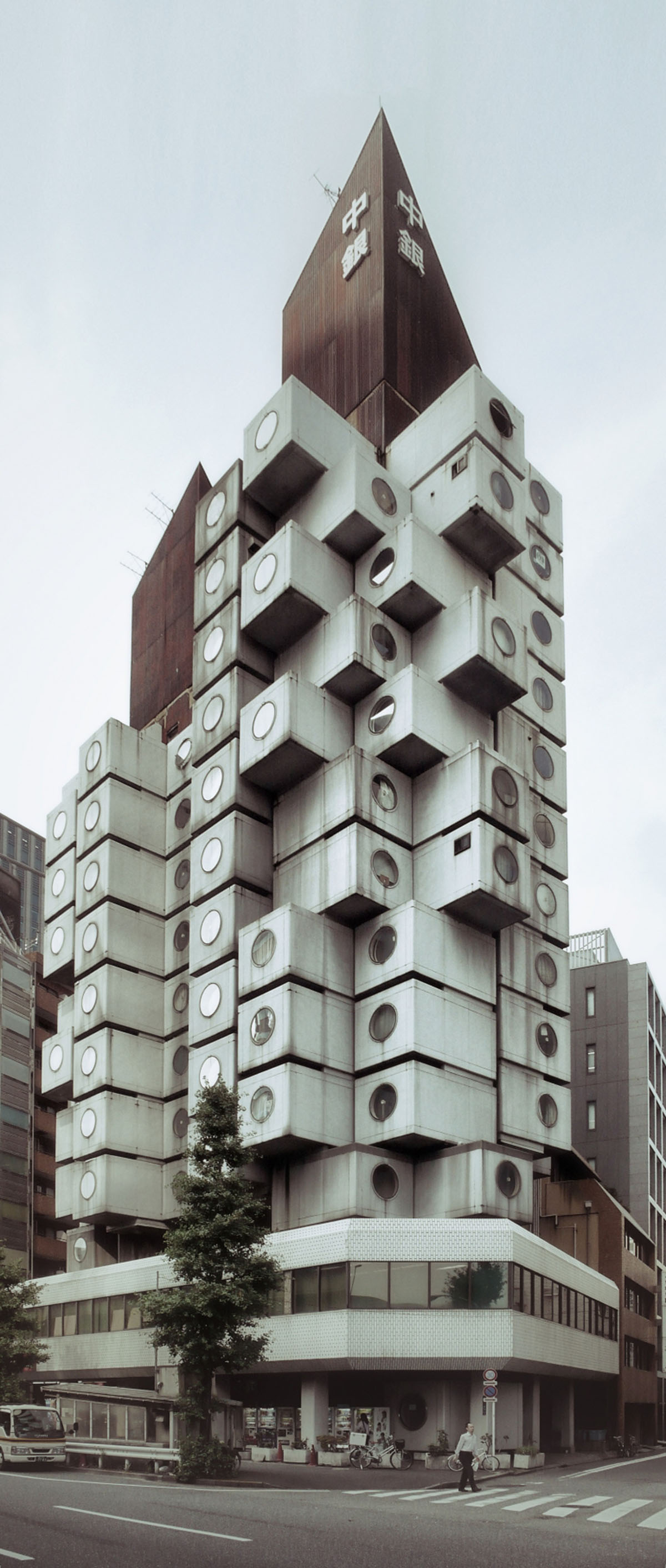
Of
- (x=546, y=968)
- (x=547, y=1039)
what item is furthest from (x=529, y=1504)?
(x=546, y=968)

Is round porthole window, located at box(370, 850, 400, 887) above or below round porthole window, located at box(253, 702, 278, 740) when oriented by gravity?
below

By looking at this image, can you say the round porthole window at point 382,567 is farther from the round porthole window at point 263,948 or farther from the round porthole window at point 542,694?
the round porthole window at point 263,948

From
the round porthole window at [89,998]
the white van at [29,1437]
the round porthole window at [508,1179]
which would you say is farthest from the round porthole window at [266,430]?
the white van at [29,1437]

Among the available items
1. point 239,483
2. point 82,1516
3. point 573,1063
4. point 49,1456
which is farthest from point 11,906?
point 82,1516

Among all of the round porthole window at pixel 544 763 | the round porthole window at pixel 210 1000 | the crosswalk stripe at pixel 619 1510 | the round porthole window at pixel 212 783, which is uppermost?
the round porthole window at pixel 544 763

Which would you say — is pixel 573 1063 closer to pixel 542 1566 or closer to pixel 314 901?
pixel 314 901

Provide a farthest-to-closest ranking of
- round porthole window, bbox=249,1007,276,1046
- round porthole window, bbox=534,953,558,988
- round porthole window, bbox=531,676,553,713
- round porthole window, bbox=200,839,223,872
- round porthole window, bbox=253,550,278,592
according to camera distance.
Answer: round porthole window, bbox=531,676,553,713, round porthole window, bbox=253,550,278,592, round porthole window, bbox=200,839,223,872, round porthole window, bbox=534,953,558,988, round porthole window, bbox=249,1007,276,1046

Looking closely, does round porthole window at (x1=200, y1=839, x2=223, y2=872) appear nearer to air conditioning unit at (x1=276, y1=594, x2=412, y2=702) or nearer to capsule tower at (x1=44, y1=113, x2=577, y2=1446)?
capsule tower at (x1=44, y1=113, x2=577, y2=1446)

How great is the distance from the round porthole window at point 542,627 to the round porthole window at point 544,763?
6.77 m

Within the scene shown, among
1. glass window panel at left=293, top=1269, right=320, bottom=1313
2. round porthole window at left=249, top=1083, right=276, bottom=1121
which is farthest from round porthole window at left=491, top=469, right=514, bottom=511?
glass window panel at left=293, top=1269, right=320, bottom=1313

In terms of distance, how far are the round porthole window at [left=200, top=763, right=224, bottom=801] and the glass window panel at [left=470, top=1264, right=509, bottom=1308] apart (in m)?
28.1

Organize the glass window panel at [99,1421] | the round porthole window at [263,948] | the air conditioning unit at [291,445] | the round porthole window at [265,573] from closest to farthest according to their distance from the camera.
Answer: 1. the glass window panel at [99,1421]
2. the round porthole window at [263,948]
3. the round porthole window at [265,573]
4. the air conditioning unit at [291,445]

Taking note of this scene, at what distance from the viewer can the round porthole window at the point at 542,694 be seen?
252ft

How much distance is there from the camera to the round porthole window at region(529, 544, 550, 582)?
80.0 metres
